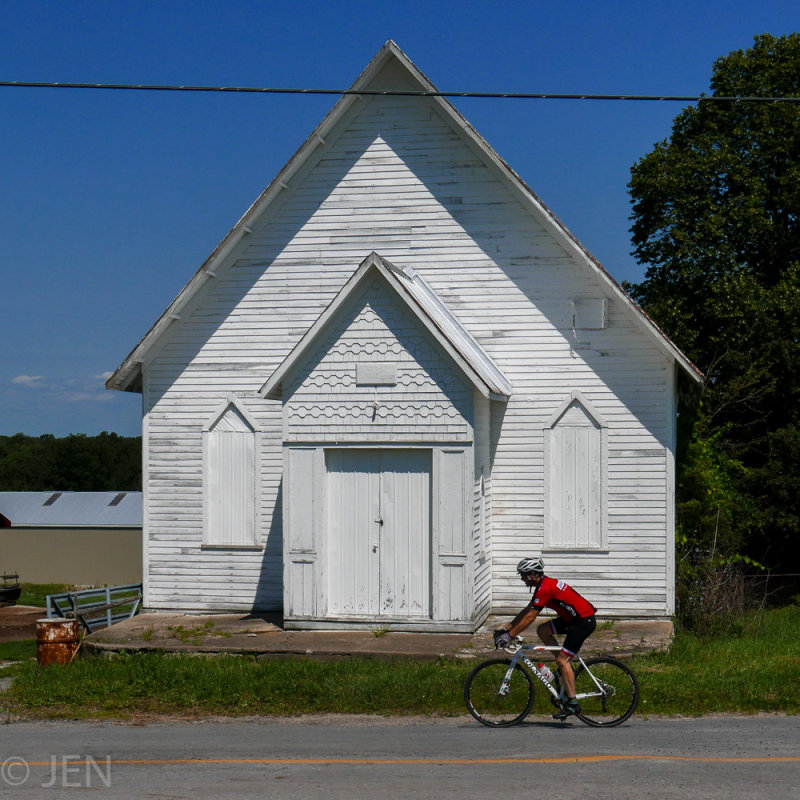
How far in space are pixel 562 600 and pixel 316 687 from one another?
11.0ft

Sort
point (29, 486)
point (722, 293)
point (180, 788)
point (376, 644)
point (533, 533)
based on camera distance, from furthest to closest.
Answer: point (29, 486), point (722, 293), point (533, 533), point (376, 644), point (180, 788)

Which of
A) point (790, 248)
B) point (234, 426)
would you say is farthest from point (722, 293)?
point (234, 426)

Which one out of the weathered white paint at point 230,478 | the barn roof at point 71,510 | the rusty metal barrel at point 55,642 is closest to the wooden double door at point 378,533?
the weathered white paint at point 230,478

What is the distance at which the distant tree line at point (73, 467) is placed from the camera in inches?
4535

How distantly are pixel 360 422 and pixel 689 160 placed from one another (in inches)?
728

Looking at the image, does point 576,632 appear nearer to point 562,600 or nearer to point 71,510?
point 562,600

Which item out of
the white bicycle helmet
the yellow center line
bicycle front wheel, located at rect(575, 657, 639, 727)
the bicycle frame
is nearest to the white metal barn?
bicycle front wheel, located at rect(575, 657, 639, 727)

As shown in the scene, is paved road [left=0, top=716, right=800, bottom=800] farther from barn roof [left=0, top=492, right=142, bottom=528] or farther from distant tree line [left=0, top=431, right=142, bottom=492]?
distant tree line [left=0, top=431, right=142, bottom=492]

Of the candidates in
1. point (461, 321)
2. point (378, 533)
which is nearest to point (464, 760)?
point (378, 533)

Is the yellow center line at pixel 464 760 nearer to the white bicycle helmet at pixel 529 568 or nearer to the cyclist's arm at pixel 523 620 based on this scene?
the cyclist's arm at pixel 523 620

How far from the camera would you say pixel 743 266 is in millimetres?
30484

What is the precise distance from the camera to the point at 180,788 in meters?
9.10

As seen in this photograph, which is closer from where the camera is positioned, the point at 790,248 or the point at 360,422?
the point at 360,422

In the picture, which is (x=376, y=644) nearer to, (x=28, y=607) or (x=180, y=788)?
(x=180, y=788)
